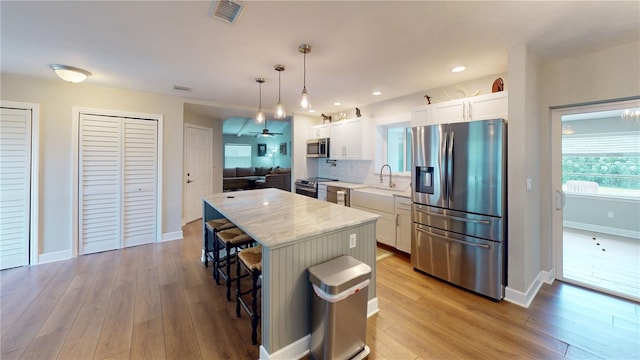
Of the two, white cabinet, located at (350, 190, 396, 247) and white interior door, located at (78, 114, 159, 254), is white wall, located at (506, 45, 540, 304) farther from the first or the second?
white interior door, located at (78, 114, 159, 254)

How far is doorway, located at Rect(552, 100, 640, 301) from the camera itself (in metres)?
2.55

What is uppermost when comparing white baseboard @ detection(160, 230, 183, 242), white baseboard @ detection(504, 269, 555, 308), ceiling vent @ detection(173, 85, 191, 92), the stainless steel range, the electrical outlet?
ceiling vent @ detection(173, 85, 191, 92)

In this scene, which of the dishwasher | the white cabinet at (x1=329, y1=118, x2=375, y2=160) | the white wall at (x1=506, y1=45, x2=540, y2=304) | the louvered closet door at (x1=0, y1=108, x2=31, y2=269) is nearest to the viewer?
the white wall at (x1=506, y1=45, x2=540, y2=304)

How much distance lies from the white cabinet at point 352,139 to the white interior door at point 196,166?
9.71 ft

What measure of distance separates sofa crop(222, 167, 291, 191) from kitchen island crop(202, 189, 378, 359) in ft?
20.0

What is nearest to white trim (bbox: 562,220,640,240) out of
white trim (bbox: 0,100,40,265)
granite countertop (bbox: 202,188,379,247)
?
granite countertop (bbox: 202,188,379,247)

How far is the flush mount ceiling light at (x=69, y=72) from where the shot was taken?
2.80 m

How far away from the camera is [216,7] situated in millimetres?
1755

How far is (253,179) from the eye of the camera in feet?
31.3

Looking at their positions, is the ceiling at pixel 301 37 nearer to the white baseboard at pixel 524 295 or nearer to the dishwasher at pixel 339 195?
the dishwasher at pixel 339 195

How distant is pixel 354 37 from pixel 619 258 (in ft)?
13.9

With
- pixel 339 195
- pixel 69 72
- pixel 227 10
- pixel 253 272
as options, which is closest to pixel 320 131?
pixel 339 195

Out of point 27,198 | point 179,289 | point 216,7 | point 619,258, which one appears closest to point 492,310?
point 619,258

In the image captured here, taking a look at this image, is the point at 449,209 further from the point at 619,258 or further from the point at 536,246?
the point at 619,258
